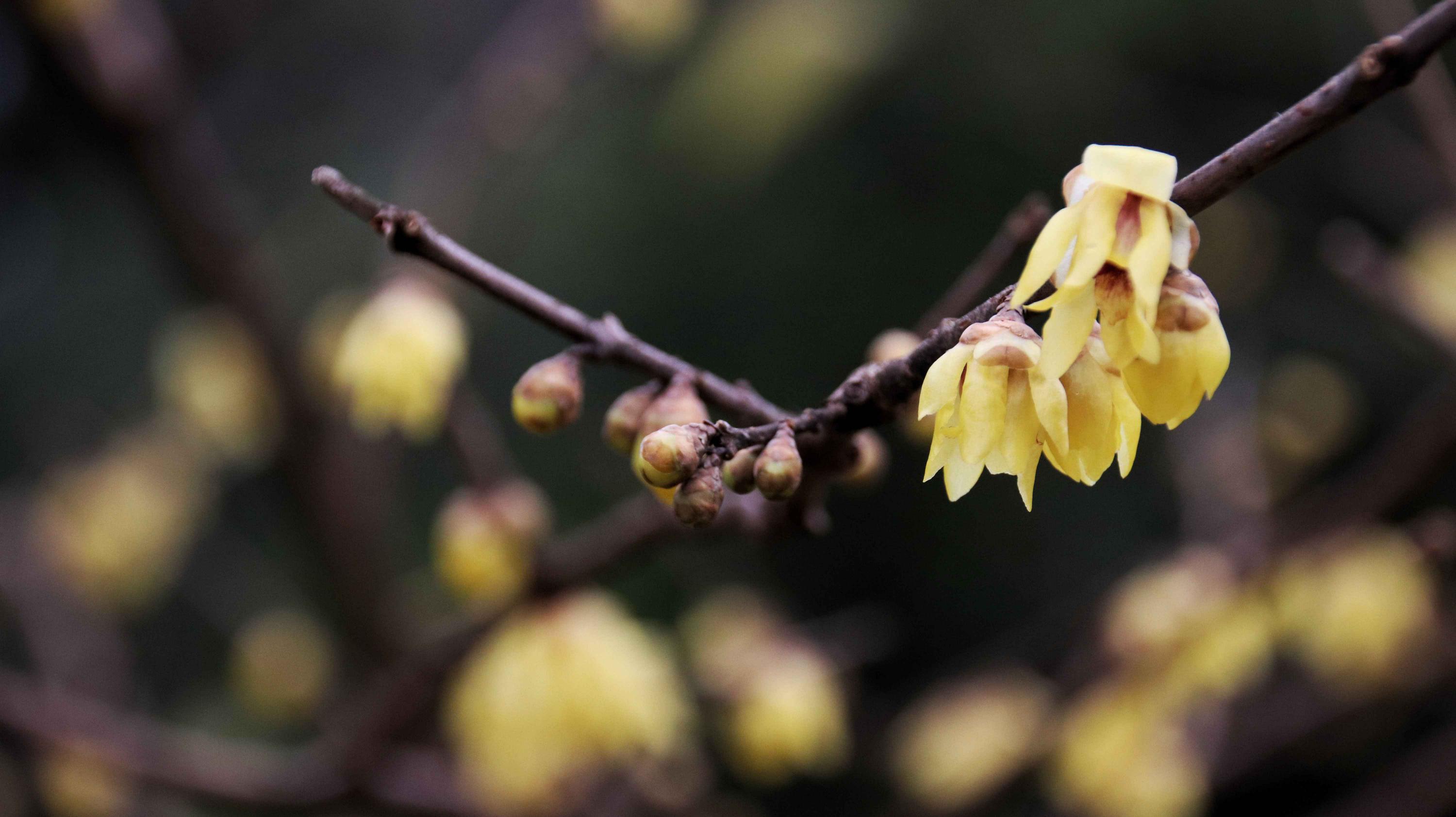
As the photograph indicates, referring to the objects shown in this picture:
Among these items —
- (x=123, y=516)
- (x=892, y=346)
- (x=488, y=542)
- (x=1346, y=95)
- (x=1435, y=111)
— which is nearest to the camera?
(x=1346, y=95)

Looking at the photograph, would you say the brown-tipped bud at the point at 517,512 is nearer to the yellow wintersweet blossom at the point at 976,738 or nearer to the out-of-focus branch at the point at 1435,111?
the yellow wintersweet blossom at the point at 976,738

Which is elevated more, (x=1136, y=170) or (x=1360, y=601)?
(x=1360, y=601)

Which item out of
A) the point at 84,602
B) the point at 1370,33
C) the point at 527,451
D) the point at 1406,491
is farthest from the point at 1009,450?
the point at 527,451

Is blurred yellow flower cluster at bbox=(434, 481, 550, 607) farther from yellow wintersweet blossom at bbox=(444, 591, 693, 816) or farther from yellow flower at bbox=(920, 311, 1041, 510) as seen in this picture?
yellow flower at bbox=(920, 311, 1041, 510)

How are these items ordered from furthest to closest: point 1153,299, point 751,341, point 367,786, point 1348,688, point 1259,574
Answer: point 751,341, point 1348,688, point 367,786, point 1259,574, point 1153,299

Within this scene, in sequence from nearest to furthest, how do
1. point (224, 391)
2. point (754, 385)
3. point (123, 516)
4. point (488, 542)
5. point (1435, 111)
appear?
point (488, 542) → point (1435, 111) → point (224, 391) → point (123, 516) → point (754, 385)

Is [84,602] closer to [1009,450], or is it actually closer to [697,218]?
[697,218]

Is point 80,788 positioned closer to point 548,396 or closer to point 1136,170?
point 548,396

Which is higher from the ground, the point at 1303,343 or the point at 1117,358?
the point at 1303,343

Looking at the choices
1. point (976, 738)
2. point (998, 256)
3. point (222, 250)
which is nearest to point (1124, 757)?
point (976, 738)
